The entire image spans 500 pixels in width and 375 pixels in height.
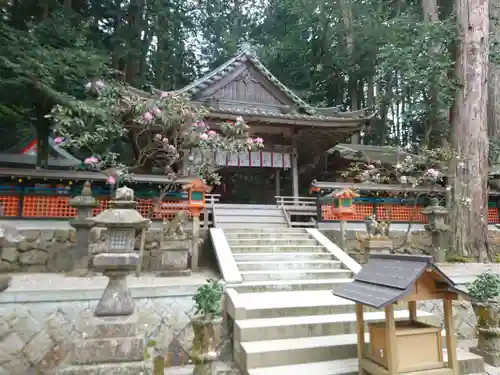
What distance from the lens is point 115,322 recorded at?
12.7ft

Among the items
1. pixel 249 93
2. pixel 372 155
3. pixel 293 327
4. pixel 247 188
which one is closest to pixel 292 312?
pixel 293 327

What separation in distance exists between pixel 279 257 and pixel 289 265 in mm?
454

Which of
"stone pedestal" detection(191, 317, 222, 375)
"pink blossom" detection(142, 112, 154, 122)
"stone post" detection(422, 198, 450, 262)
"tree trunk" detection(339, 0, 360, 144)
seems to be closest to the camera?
"stone pedestal" detection(191, 317, 222, 375)

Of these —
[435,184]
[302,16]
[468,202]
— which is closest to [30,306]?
[468,202]

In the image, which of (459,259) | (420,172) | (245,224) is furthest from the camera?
(420,172)

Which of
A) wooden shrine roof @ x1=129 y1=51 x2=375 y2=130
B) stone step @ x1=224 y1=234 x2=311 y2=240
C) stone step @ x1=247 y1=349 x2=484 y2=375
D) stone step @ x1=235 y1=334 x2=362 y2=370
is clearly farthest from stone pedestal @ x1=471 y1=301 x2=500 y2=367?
wooden shrine roof @ x1=129 y1=51 x2=375 y2=130

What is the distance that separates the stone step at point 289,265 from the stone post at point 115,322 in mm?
3022

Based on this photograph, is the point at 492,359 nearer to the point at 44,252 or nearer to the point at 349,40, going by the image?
the point at 44,252

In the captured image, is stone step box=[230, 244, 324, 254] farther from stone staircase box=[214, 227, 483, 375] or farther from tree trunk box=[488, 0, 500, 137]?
tree trunk box=[488, 0, 500, 137]

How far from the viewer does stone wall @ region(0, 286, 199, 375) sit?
4629mm

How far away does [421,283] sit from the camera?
366cm

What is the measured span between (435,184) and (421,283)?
8.48m

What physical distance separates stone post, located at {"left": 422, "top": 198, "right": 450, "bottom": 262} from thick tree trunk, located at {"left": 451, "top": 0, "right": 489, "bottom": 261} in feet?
0.77

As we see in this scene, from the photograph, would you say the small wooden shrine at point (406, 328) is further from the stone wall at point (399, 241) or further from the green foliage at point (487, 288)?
the stone wall at point (399, 241)
